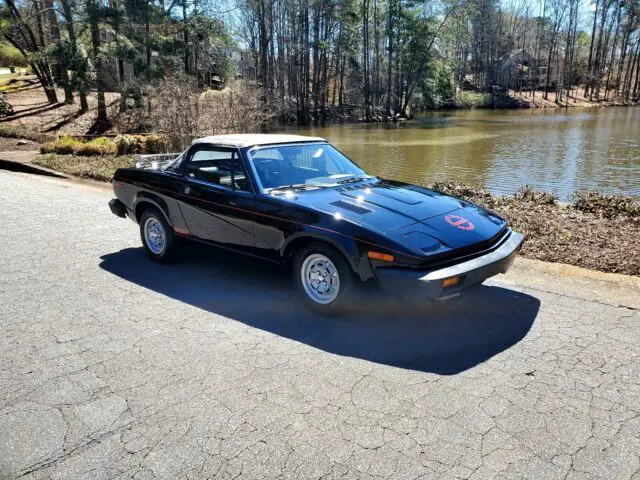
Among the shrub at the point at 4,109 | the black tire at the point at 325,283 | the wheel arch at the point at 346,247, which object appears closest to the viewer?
the wheel arch at the point at 346,247

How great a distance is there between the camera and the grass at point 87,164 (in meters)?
12.9

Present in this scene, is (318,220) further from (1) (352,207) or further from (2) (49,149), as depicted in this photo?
(2) (49,149)

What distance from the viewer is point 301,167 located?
17.4 feet

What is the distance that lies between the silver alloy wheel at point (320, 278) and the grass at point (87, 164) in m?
9.47

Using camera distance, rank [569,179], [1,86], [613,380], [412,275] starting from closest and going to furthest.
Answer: [613,380] → [412,275] → [569,179] → [1,86]

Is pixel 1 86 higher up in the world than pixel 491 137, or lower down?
higher up

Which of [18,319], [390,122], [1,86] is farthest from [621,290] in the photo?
[390,122]

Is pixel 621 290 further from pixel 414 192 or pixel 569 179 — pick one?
pixel 569 179

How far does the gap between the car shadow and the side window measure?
2.57 ft

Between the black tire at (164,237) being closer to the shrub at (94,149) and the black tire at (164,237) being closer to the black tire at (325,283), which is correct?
the black tire at (325,283)

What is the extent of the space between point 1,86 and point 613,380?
40145 mm

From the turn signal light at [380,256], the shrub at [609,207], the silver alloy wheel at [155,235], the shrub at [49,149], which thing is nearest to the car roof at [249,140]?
the silver alloy wheel at [155,235]

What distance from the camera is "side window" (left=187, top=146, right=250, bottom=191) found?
5.08 metres

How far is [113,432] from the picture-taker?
9.84ft
